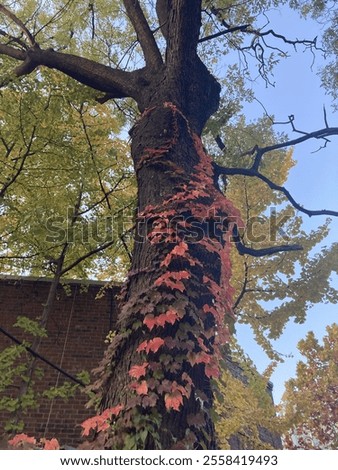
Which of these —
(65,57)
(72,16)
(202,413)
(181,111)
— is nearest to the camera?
(202,413)

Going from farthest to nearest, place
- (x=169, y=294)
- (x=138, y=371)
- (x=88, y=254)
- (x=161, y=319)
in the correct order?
(x=88, y=254) < (x=169, y=294) < (x=161, y=319) < (x=138, y=371)

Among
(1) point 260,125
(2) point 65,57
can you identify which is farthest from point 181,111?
(1) point 260,125

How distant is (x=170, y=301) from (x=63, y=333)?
5344 mm

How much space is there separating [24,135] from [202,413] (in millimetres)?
4850

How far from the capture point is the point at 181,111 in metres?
4.24

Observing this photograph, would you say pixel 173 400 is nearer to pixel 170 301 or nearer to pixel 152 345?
pixel 152 345

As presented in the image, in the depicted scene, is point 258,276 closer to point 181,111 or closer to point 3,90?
point 181,111

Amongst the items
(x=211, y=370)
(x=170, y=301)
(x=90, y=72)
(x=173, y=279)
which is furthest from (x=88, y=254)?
(x=211, y=370)

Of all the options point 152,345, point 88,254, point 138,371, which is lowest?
point 138,371

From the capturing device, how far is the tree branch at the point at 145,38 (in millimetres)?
5188

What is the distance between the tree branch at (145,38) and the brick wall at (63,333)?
440cm

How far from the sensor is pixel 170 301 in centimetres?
273

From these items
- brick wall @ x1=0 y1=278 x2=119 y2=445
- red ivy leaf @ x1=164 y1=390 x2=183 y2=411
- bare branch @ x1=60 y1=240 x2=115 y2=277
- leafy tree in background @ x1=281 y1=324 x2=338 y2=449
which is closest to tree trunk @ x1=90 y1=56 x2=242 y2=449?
red ivy leaf @ x1=164 y1=390 x2=183 y2=411

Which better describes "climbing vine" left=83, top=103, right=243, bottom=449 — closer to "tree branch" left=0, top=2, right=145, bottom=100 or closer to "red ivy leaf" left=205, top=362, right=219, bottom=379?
"red ivy leaf" left=205, top=362, right=219, bottom=379
